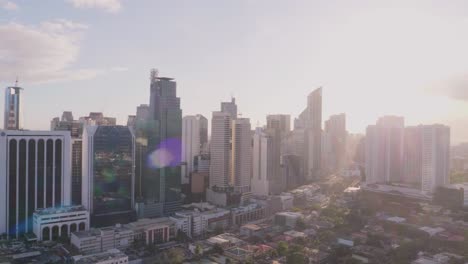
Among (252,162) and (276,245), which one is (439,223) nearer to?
(276,245)

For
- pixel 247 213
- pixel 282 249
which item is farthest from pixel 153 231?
pixel 247 213

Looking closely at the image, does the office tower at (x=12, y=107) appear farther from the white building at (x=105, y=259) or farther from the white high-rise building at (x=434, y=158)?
the white high-rise building at (x=434, y=158)

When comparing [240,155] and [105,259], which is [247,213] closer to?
[240,155]

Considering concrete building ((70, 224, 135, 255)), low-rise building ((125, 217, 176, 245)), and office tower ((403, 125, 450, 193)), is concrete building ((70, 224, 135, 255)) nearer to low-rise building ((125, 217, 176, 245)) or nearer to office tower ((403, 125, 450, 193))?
low-rise building ((125, 217, 176, 245))

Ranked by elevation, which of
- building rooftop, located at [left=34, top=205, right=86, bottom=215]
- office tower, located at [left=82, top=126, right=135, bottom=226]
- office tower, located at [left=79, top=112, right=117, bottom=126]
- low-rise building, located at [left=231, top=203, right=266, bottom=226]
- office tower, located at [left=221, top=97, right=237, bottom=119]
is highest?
office tower, located at [left=221, top=97, right=237, bottom=119]

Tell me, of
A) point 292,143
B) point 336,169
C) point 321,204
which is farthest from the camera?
point 336,169

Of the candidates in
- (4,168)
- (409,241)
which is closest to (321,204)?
(409,241)

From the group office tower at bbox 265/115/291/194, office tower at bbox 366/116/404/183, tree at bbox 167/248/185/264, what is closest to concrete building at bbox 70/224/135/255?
tree at bbox 167/248/185/264
